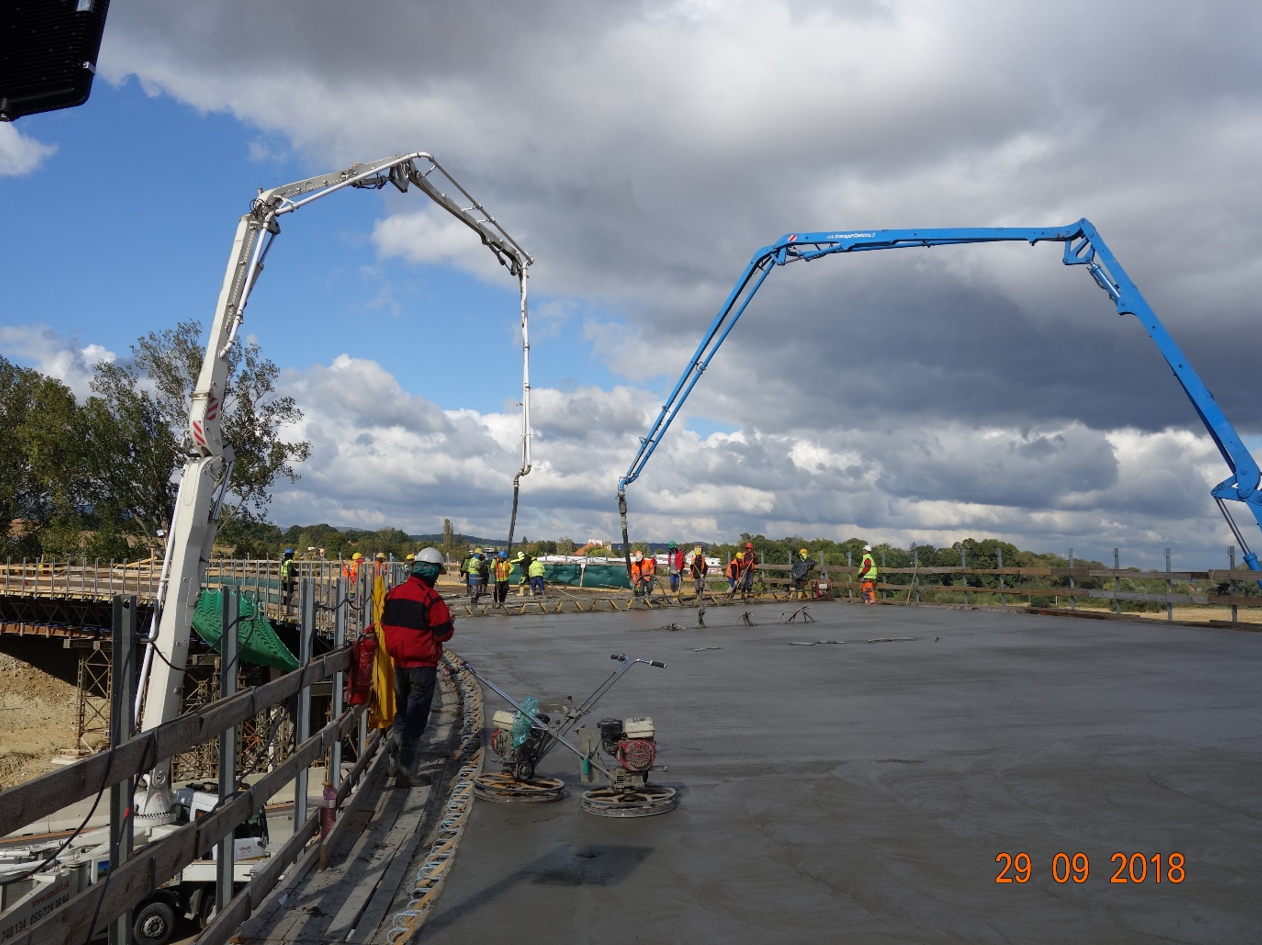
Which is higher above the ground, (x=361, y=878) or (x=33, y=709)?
(x=361, y=878)

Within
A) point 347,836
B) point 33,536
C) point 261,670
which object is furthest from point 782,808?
point 33,536

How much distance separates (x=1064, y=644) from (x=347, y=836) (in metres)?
15.6

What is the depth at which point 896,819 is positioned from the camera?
7.00 meters

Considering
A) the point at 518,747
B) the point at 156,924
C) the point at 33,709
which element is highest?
the point at 518,747

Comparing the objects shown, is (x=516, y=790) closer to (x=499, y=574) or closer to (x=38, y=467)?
(x=499, y=574)

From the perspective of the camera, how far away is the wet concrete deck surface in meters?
5.14

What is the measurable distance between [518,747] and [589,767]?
0.68 metres

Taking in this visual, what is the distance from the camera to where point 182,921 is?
1132 centimetres

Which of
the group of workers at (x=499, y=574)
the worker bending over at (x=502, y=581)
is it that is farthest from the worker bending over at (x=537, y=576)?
the worker bending over at (x=502, y=581)

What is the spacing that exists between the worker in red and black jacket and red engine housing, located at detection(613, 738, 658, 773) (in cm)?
152

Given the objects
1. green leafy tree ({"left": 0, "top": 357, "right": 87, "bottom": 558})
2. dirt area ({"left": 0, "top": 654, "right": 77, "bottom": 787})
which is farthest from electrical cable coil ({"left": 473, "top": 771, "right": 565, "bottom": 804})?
green leafy tree ({"left": 0, "top": 357, "right": 87, "bottom": 558})
